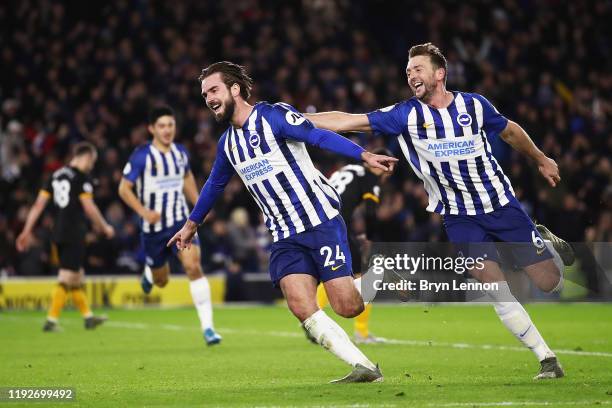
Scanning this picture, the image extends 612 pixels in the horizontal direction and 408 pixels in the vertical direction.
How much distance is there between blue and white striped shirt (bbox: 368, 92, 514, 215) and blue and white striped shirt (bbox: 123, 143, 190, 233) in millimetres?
4835

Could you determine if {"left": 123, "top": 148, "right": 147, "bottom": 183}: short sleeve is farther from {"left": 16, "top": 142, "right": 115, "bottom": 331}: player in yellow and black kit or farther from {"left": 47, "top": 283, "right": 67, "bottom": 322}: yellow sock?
{"left": 47, "top": 283, "right": 67, "bottom": 322}: yellow sock

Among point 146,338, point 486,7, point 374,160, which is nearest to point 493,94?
point 486,7

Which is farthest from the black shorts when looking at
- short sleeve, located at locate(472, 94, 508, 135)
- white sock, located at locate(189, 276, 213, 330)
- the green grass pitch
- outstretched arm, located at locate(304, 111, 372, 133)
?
short sleeve, located at locate(472, 94, 508, 135)

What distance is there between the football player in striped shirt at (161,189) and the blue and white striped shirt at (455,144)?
471 centimetres

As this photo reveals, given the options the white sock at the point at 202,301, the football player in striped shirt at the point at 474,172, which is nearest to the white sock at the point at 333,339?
the football player in striped shirt at the point at 474,172

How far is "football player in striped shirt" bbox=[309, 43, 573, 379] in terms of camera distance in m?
8.15

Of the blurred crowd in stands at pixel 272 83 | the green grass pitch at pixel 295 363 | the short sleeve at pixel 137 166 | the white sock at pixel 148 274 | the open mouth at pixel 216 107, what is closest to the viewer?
the green grass pitch at pixel 295 363

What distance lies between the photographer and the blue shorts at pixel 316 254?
25.9ft

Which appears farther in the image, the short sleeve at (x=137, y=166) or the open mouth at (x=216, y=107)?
the short sleeve at (x=137, y=166)

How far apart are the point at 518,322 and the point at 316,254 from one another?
1.56 metres

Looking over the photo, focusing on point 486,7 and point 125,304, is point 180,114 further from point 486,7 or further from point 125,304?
point 486,7

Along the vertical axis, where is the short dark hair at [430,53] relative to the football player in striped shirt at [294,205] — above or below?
above

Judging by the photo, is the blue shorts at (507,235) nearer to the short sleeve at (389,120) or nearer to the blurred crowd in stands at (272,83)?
the short sleeve at (389,120)

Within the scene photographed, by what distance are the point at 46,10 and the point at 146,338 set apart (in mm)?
11872
